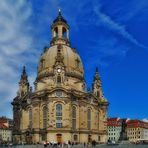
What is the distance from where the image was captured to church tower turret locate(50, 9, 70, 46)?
101 meters

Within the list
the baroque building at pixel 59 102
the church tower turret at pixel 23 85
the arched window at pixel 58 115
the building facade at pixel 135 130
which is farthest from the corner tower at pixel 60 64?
the building facade at pixel 135 130

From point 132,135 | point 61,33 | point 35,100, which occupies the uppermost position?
point 61,33

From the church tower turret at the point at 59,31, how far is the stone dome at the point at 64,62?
7.81 ft

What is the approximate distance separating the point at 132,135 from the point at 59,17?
7499cm

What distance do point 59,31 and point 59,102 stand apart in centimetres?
2372

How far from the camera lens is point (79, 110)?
89.1m

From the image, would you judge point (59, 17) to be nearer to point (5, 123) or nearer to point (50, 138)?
point (50, 138)

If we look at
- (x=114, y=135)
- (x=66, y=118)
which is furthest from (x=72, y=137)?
(x=114, y=135)

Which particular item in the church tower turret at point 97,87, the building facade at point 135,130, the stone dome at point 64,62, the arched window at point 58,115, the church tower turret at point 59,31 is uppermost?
the church tower turret at point 59,31

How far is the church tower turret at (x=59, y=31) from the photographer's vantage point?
101m

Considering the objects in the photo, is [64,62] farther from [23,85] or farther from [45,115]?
[45,115]

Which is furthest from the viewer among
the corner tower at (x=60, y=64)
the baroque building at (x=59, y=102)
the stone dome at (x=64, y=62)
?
the stone dome at (x=64, y=62)

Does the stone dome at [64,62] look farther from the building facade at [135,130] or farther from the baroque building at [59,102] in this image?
the building facade at [135,130]

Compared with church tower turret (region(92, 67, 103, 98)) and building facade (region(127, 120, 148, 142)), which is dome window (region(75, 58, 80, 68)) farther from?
building facade (region(127, 120, 148, 142))
